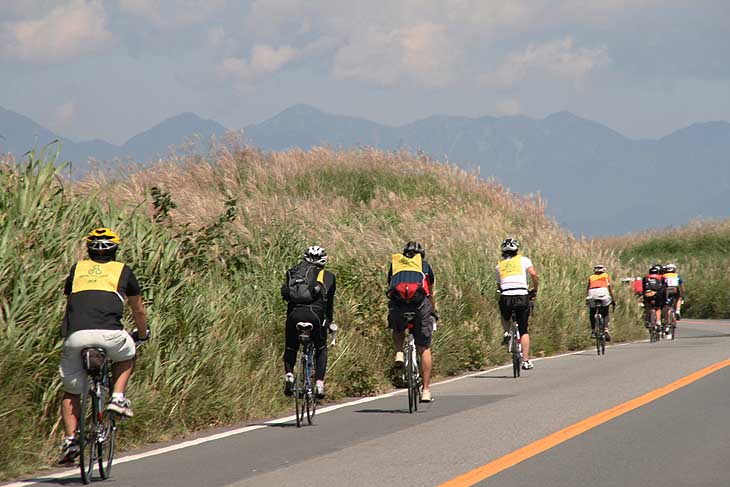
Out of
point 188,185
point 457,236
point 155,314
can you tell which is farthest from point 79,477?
point 188,185

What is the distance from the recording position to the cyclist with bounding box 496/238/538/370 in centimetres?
1898

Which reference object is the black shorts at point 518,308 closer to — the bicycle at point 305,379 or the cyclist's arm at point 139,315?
the bicycle at point 305,379

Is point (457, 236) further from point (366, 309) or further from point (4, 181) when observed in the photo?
point (4, 181)

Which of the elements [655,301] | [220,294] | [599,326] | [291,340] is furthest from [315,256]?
[655,301]

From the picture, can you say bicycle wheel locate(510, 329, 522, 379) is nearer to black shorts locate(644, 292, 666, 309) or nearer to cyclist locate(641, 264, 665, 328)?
cyclist locate(641, 264, 665, 328)

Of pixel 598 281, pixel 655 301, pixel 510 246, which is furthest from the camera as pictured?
pixel 655 301

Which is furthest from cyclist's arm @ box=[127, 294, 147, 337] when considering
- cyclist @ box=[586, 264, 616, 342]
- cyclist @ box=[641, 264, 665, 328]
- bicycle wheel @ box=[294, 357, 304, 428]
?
cyclist @ box=[641, 264, 665, 328]

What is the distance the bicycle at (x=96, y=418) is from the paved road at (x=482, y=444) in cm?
24

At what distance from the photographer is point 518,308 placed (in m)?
19.0

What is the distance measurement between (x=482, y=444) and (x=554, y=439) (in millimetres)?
687

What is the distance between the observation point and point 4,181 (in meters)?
12.6

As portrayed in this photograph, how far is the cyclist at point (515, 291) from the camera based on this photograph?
1898 centimetres

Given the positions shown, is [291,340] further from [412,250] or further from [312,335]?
[412,250]

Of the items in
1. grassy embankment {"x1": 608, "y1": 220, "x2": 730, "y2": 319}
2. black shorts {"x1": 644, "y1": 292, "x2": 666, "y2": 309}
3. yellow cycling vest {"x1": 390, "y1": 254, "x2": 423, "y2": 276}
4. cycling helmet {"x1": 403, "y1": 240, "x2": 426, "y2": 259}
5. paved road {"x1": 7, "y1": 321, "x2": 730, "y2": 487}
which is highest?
grassy embankment {"x1": 608, "y1": 220, "x2": 730, "y2": 319}
